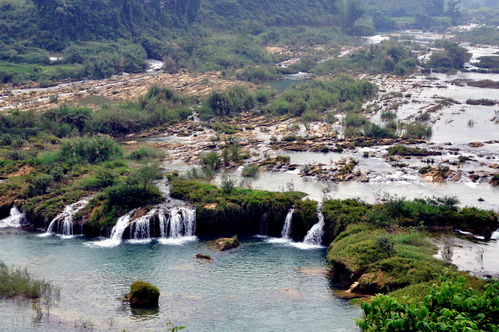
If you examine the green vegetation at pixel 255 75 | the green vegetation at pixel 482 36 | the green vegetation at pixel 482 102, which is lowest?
the green vegetation at pixel 482 102

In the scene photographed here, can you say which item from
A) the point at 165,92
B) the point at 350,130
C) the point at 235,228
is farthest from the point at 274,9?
the point at 235,228

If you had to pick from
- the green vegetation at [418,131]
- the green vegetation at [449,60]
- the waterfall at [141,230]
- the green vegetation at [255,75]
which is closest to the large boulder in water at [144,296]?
the waterfall at [141,230]

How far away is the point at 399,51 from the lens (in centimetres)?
13162

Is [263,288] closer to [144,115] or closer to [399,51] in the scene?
[144,115]

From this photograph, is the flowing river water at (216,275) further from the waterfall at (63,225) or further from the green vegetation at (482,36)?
the green vegetation at (482,36)

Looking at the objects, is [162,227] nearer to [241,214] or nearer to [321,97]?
[241,214]

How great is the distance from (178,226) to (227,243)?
5151mm

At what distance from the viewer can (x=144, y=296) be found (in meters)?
35.1

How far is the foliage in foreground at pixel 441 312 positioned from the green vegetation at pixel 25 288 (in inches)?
870

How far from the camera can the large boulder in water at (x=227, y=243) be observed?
44.2 meters

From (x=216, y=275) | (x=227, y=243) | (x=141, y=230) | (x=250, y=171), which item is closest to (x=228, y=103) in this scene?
(x=250, y=171)

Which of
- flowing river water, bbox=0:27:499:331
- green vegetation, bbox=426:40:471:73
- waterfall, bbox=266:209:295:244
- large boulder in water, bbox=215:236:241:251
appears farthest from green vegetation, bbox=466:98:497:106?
large boulder in water, bbox=215:236:241:251

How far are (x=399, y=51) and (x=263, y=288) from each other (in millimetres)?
103604

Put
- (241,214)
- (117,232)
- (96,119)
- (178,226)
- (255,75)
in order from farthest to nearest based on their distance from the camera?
(255,75)
(96,119)
(241,214)
(178,226)
(117,232)
